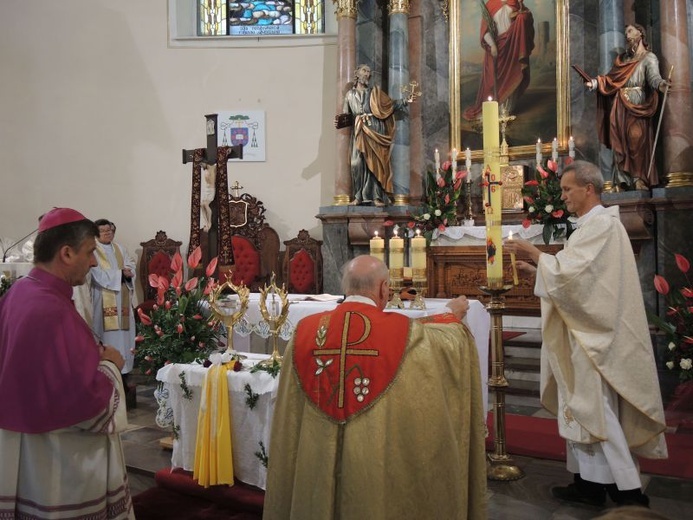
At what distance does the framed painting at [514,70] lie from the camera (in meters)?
8.34

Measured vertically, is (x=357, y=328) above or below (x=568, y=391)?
above

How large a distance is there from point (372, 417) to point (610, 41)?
6826mm

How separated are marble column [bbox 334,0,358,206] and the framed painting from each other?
4.88 ft

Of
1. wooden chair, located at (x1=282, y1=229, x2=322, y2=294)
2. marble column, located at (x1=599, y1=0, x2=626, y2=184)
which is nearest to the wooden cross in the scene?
marble column, located at (x1=599, y1=0, x2=626, y2=184)

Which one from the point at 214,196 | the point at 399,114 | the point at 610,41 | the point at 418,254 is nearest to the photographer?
the point at 418,254

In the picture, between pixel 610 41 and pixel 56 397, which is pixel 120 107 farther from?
pixel 56 397

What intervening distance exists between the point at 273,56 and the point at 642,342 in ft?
27.7

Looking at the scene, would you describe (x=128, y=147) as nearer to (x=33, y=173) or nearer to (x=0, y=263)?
(x=33, y=173)

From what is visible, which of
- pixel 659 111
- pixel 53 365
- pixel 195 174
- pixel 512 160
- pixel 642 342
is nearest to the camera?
pixel 53 365

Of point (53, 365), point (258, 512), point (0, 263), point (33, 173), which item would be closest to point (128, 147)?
point (33, 173)

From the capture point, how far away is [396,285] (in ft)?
14.8

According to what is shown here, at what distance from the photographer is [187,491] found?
3574 mm

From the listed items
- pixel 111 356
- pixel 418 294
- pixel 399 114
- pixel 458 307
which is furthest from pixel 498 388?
pixel 399 114

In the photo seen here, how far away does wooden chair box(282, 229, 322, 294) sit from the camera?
9148mm
